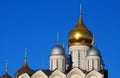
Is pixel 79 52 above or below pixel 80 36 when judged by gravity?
below

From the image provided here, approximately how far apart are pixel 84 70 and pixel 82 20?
7.29 metres

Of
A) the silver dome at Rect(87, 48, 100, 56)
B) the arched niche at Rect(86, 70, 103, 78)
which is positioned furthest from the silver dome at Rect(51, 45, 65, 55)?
the arched niche at Rect(86, 70, 103, 78)

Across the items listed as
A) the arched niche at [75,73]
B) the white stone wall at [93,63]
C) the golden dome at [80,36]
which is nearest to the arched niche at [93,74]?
the arched niche at [75,73]

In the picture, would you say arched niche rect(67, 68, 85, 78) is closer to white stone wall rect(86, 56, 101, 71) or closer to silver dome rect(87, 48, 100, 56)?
white stone wall rect(86, 56, 101, 71)

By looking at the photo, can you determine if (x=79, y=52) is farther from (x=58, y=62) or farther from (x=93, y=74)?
(x=93, y=74)

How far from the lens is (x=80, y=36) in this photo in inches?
2254

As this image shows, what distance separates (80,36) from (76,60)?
7.96 ft

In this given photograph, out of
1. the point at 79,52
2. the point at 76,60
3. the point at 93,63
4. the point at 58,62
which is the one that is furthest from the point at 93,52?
the point at 58,62

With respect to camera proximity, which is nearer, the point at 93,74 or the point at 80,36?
the point at 93,74

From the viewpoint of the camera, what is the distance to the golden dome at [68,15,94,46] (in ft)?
187

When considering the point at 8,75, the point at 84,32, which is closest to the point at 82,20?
the point at 84,32

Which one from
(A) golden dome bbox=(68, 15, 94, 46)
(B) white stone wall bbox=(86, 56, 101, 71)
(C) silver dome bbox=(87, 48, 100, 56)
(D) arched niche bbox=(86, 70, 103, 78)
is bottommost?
(D) arched niche bbox=(86, 70, 103, 78)

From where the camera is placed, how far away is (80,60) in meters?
56.8

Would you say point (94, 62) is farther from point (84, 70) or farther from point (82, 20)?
point (82, 20)
